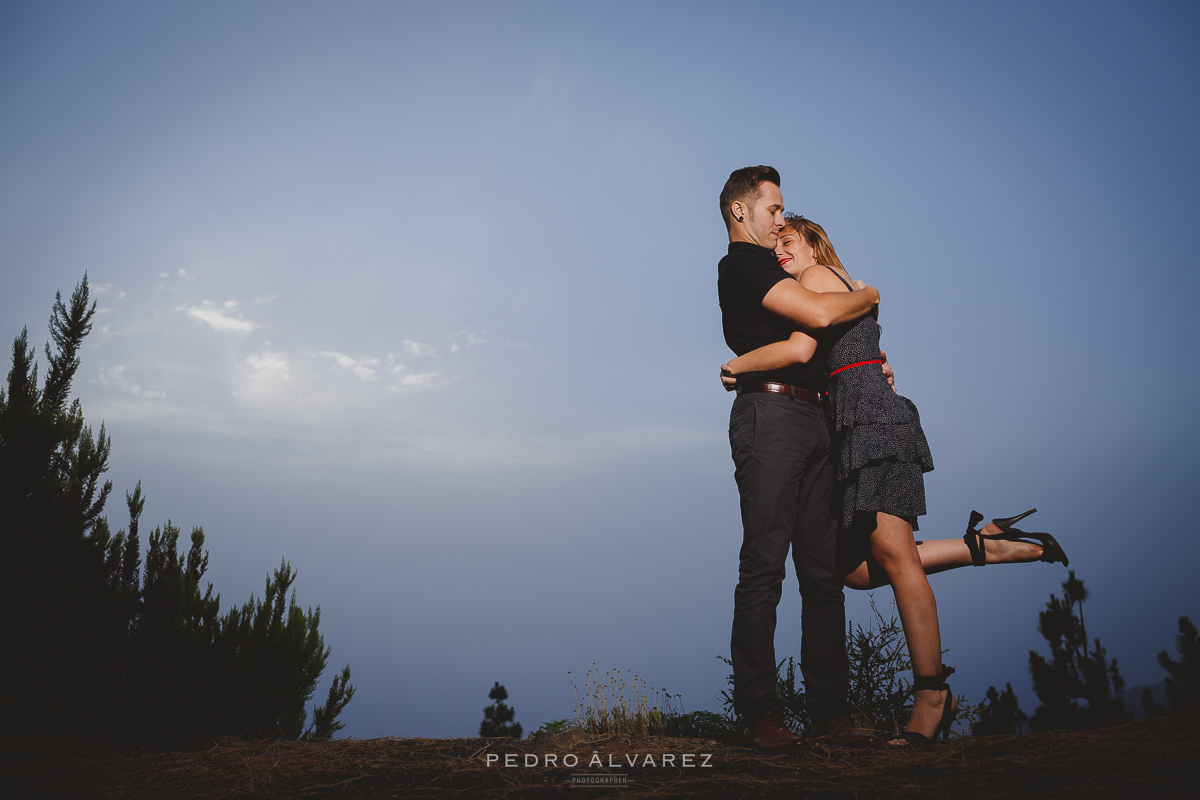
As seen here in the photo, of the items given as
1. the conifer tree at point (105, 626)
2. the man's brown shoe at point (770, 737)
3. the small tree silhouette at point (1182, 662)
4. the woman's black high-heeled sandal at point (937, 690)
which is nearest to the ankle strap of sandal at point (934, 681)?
the woman's black high-heeled sandal at point (937, 690)

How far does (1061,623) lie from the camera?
26.6 feet

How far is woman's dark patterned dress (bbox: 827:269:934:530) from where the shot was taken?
272cm

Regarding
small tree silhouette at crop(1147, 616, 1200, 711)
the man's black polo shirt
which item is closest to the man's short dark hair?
the man's black polo shirt

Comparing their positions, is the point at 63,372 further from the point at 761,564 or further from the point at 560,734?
the point at 761,564

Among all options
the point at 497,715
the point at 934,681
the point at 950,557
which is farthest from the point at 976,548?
the point at 497,715

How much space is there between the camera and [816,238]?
3.27 metres

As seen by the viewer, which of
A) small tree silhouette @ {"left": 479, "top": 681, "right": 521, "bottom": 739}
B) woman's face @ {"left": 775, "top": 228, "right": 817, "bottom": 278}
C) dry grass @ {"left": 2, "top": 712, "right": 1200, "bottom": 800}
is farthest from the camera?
small tree silhouette @ {"left": 479, "top": 681, "right": 521, "bottom": 739}

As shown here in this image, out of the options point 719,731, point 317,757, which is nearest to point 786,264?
point 317,757

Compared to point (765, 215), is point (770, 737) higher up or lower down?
lower down

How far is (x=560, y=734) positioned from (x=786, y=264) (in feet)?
8.49

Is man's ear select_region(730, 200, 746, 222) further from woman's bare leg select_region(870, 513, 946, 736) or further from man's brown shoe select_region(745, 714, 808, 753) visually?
man's brown shoe select_region(745, 714, 808, 753)

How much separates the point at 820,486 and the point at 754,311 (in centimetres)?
87

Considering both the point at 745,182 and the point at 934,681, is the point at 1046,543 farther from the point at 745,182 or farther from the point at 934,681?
the point at 745,182

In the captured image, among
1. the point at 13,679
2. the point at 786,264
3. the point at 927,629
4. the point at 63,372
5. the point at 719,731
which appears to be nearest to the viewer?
the point at 927,629
